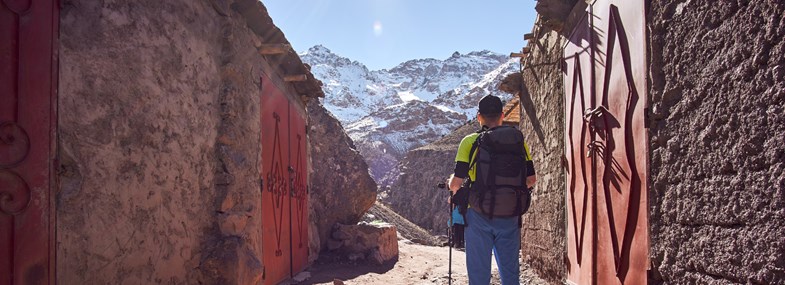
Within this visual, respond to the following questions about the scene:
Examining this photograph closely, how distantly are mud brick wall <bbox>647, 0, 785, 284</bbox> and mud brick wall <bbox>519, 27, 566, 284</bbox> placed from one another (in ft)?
7.37

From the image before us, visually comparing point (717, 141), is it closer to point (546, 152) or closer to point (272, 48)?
point (546, 152)

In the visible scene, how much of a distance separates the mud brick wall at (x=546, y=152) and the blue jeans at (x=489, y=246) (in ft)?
5.08

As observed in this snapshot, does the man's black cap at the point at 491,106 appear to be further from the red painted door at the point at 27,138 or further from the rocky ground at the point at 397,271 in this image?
the rocky ground at the point at 397,271

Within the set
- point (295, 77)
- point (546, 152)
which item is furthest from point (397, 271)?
point (546, 152)

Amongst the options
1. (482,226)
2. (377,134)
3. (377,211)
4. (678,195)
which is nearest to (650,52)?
(678,195)

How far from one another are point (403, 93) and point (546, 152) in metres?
143

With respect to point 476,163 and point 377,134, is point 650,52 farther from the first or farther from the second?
point 377,134

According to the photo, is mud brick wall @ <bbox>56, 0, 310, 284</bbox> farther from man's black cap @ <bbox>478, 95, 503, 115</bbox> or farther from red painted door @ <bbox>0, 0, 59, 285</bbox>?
man's black cap @ <bbox>478, 95, 503, 115</bbox>

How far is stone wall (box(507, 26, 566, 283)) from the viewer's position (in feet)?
16.6

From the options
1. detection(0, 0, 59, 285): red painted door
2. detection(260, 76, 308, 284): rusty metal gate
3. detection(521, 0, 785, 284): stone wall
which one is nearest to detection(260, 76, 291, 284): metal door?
detection(260, 76, 308, 284): rusty metal gate

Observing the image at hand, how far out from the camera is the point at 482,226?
3422mm

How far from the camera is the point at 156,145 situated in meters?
3.38

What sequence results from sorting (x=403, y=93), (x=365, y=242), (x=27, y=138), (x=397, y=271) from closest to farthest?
(x=27, y=138), (x=397, y=271), (x=365, y=242), (x=403, y=93)

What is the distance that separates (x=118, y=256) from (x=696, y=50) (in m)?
3.01
